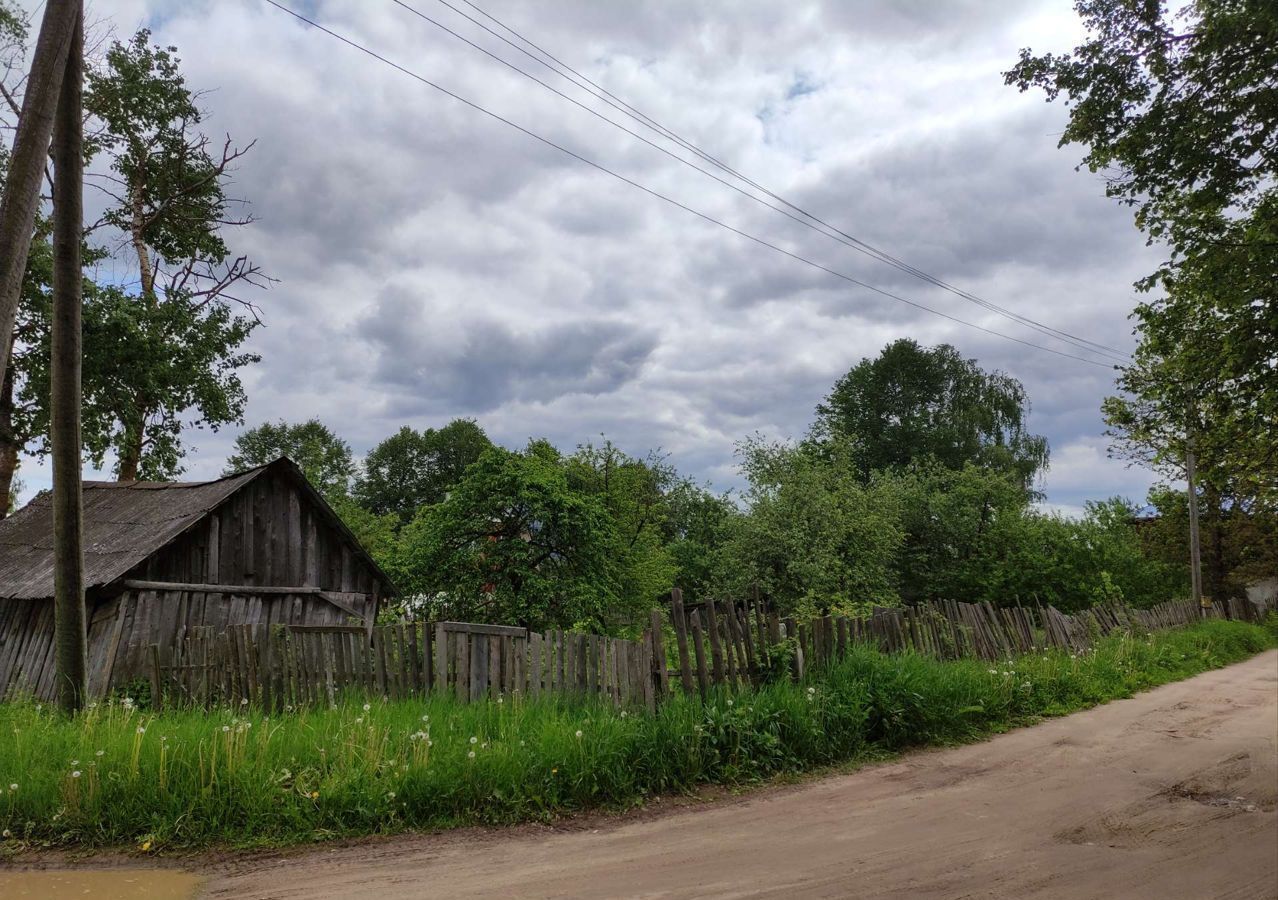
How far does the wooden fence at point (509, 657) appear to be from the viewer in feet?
25.9

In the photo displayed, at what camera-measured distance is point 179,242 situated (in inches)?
855

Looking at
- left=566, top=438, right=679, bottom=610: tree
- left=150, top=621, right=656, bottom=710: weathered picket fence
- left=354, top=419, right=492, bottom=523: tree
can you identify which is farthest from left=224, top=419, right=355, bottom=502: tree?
left=150, top=621, right=656, bottom=710: weathered picket fence

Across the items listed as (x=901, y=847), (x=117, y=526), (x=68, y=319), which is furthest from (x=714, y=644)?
(x=117, y=526)

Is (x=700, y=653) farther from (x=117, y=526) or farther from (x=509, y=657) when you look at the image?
(x=117, y=526)

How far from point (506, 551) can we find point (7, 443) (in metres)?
12.6

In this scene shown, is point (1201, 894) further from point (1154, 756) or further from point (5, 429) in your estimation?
point (5, 429)

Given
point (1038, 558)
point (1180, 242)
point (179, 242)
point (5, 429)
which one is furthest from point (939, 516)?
point (5, 429)

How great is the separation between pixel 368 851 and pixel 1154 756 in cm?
769

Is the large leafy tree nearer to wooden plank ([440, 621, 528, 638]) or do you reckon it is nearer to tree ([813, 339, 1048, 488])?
wooden plank ([440, 621, 528, 638])

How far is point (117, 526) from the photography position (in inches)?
539

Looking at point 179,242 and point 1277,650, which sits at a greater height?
point 179,242

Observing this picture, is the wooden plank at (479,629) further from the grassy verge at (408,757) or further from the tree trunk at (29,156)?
the tree trunk at (29,156)

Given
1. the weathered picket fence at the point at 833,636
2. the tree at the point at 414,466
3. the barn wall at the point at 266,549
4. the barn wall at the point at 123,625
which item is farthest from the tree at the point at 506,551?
the tree at the point at 414,466

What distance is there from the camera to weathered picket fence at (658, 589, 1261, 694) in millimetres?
7914
